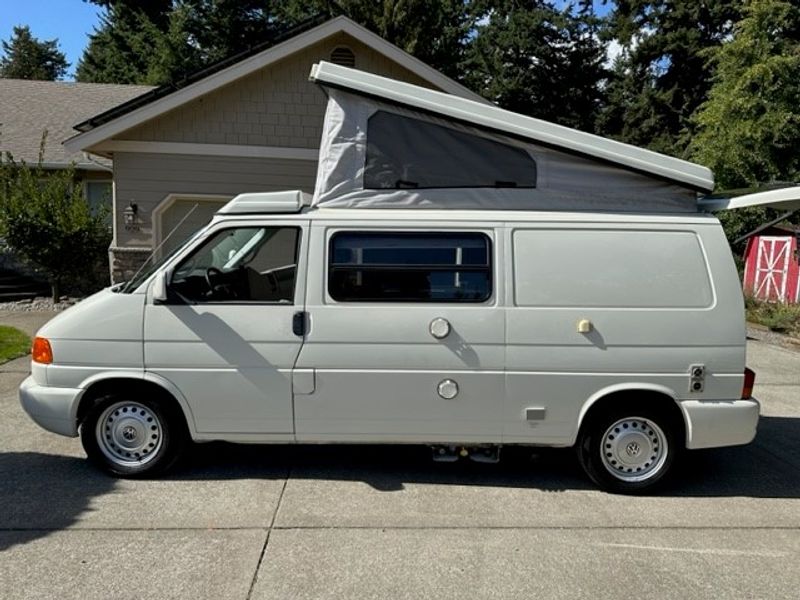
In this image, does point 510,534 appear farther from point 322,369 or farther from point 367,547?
point 322,369

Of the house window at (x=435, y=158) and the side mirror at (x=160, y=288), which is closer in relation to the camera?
the side mirror at (x=160, y=288)

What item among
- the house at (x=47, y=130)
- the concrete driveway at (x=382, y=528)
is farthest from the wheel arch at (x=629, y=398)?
the house at (x=47, y=130)

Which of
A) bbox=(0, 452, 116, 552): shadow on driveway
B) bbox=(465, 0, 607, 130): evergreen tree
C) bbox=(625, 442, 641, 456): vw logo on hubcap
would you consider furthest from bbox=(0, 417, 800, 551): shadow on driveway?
bbox=(465, 0, 607, 130): evergreen tree

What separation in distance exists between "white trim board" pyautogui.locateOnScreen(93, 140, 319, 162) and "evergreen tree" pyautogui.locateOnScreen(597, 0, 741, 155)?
1811 cm

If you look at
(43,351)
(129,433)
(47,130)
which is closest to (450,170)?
(129,433)

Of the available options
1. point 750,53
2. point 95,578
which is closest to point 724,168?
point 750,53

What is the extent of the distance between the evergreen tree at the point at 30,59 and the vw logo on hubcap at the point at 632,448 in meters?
56.6

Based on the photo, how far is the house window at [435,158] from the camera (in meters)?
4.59

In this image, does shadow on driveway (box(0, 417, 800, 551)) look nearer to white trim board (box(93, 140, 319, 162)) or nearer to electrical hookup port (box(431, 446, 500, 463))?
electrical hookup port (box(431, 446, 500, 463))

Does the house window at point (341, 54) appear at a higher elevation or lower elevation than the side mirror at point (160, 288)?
higher

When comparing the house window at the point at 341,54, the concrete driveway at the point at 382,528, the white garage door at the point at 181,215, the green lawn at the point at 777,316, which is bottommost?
the concrete driveway at the point at 382,528

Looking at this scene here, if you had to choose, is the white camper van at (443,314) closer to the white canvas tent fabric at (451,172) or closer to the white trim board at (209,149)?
the white canvas tent fabric at (451,172)

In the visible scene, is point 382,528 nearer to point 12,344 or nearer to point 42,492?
point 42,492

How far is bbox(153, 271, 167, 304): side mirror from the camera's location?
14.3ft
